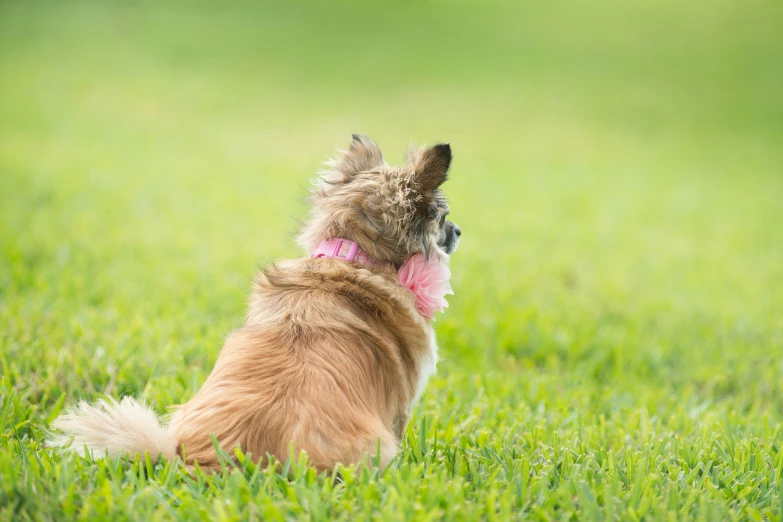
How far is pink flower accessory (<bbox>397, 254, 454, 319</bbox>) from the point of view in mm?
3375

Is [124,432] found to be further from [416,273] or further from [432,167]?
[432,167]

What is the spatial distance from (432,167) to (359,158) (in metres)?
0.60

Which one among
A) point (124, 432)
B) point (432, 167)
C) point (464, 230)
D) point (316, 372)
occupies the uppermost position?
point (432, 167)

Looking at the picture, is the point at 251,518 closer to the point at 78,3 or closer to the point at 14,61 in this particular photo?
the point at 14,61

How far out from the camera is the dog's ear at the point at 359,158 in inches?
147

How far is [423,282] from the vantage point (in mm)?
3375

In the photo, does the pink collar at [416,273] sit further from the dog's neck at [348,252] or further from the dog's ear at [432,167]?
the dog's ear at [432,167]

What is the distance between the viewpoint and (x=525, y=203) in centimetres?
1212

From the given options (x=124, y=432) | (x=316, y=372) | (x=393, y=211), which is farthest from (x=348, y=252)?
(x=124, y=432)

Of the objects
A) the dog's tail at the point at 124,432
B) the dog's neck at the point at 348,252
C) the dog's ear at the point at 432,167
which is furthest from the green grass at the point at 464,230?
the dog's ear at the point at 432,167

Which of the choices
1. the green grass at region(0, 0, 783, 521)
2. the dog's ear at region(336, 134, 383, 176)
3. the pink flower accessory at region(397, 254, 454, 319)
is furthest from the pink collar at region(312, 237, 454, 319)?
the green grass at region(0, 0, 783, 521)

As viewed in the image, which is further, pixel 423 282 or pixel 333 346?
pixel 423 282

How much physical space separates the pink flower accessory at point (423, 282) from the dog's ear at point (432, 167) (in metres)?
0.36

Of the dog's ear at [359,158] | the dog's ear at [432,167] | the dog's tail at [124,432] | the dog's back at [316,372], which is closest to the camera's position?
the dog's back at [316,372]
